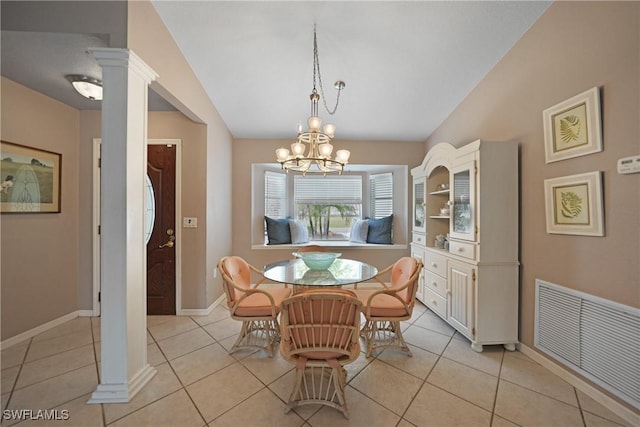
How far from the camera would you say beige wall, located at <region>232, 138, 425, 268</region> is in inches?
156

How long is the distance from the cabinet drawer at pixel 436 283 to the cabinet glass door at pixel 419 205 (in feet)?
2.11

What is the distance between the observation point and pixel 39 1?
164cm

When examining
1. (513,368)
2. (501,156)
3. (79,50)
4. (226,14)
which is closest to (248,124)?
(226,14)

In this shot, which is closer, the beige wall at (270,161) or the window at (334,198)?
the beige wall at (270,161)

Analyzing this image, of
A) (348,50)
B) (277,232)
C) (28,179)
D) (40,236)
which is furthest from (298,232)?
(28,179)

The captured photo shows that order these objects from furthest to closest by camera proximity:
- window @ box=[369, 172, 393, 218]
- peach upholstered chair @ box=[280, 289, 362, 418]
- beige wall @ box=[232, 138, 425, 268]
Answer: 1. window @ box=[369, 172, 393, 218]
2. beige wall @ box=[232, 138, 425, 268]
3. peach upholstered chair @ box=[280, 289, 362, 418]

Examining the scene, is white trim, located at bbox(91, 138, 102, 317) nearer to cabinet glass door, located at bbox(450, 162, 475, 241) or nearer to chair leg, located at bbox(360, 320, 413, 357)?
chair leg, located at bbox(360, 320, 413, 357)

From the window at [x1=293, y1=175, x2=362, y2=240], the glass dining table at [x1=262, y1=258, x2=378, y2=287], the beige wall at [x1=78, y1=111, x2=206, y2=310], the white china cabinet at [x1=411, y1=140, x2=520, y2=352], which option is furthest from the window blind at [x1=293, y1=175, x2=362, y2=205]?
the white china cabinet at [x1=411, y1=140, x2=520, y2=352]

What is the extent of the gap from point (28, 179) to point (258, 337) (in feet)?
9.12

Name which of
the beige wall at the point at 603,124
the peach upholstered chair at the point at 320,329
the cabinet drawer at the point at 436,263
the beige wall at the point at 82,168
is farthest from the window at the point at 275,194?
the beige wall at the point at 603,124

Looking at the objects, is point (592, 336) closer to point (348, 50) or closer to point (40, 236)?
point (348, 50)

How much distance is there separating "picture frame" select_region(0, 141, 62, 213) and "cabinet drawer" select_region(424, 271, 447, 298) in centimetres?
437

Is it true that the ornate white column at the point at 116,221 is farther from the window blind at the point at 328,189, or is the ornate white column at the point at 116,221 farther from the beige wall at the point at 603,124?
the beige wall at the point at 603,124

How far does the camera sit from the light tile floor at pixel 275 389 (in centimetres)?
153
